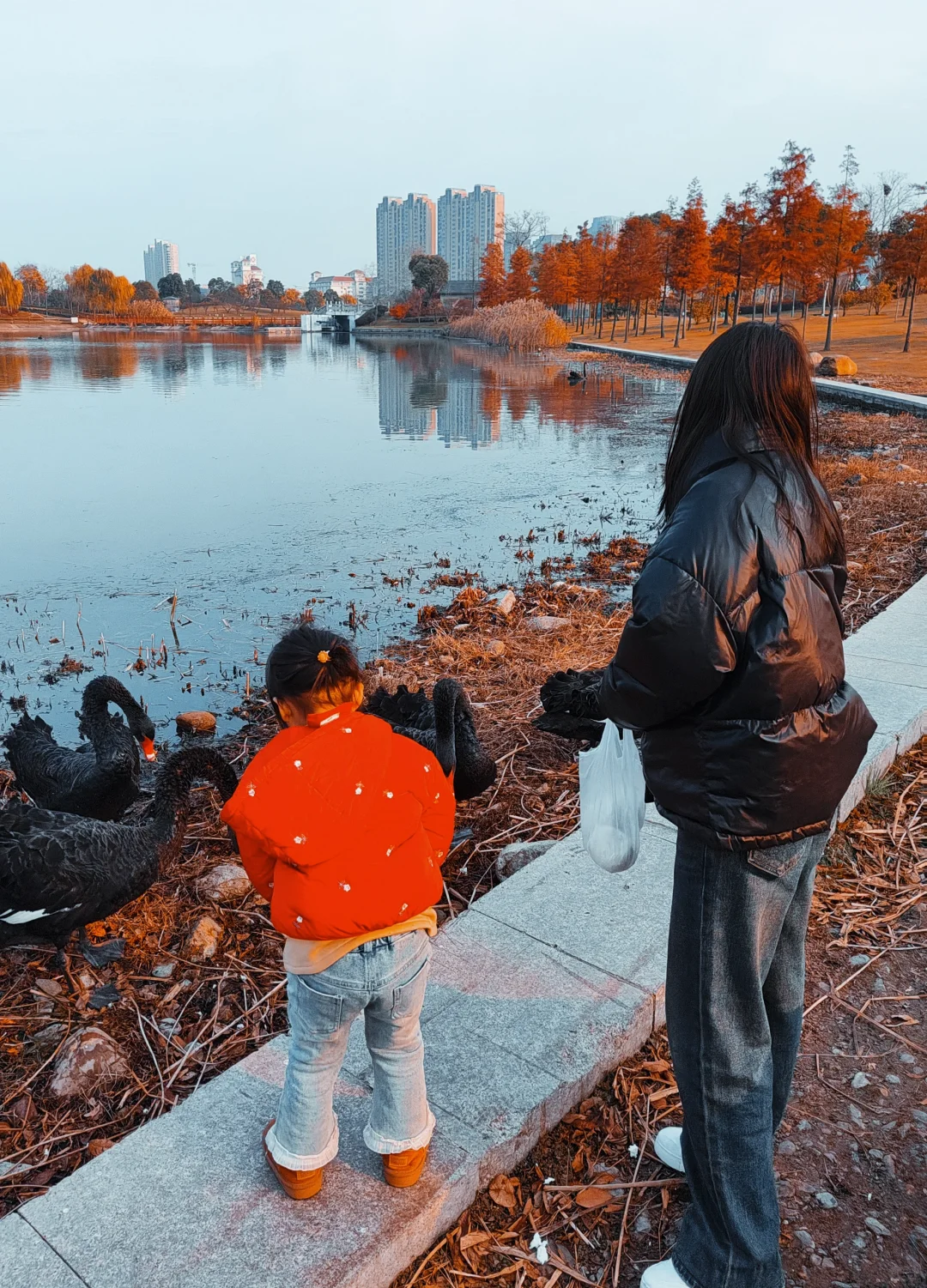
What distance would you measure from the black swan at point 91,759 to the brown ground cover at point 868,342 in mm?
19724

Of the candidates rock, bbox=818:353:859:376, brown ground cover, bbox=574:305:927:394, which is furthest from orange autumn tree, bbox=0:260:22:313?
rock, bbox=818:353:859:376

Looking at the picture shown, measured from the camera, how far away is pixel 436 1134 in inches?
92.8

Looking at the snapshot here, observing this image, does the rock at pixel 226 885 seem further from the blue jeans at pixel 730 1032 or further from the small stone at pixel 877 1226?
the small stone at pixel 877 1226

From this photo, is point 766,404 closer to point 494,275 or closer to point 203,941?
point 203,941

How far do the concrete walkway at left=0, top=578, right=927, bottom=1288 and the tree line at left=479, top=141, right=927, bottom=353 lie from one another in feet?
75.2

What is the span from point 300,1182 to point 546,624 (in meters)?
5.66

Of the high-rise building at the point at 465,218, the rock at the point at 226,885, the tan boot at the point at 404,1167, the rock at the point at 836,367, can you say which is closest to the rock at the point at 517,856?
the rock at the point at 226,885

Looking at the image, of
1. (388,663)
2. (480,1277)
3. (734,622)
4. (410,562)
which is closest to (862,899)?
(480,1277)

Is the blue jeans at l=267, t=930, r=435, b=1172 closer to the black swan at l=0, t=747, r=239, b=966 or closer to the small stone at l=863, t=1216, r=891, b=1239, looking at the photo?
the small stone at l=863, t=1216, r=891, b=1239

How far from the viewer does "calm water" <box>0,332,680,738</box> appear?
26.3 ft

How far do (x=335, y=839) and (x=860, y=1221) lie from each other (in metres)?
1.68

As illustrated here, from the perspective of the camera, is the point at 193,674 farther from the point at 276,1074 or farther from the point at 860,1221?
the point at 860,1221

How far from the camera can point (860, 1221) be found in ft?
7.55

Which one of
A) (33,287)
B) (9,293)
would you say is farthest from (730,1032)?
(33,287)
